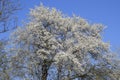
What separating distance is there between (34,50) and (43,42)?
4.29ft

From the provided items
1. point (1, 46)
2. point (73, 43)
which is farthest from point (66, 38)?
point (1, 46)

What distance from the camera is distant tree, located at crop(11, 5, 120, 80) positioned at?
117 ft

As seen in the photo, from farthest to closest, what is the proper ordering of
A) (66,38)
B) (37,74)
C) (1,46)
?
(66,38)
(37,74)
(1,46)

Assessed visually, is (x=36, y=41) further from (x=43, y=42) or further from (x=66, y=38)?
(x=66, y=38)

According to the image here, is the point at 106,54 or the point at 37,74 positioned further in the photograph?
the point at 106,54

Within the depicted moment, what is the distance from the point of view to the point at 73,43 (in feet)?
124

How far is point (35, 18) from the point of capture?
39625mm

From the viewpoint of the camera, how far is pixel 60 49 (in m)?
37.3

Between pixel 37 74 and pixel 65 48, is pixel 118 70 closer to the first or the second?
pixel 65 48

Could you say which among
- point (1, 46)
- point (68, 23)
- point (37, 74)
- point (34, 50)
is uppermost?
point (68, 23)

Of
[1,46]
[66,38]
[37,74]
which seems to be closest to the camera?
[1,46]

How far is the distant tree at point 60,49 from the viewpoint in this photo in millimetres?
35719

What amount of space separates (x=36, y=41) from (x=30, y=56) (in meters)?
2.08

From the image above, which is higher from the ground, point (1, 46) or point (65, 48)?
point (65, 48)
